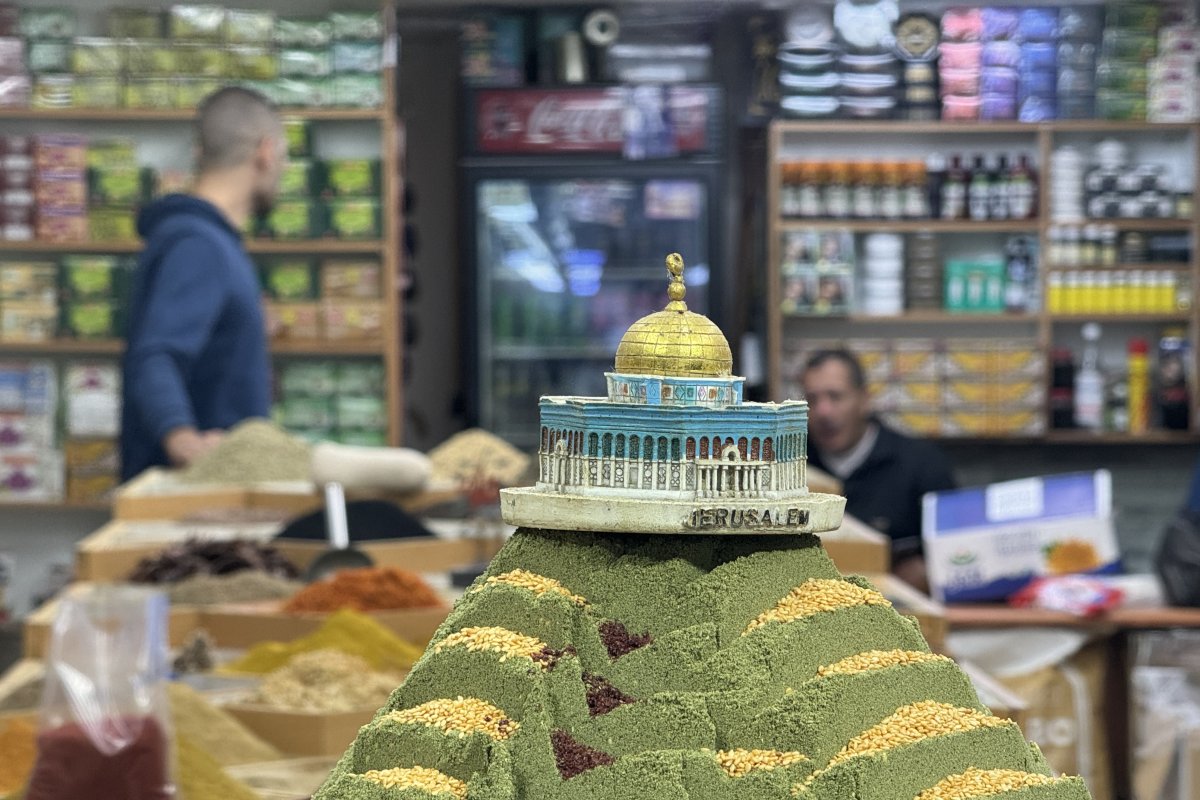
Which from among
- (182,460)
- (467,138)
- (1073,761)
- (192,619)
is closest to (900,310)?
(467,138)

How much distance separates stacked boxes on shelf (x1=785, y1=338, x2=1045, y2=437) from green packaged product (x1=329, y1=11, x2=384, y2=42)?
2.29 metres

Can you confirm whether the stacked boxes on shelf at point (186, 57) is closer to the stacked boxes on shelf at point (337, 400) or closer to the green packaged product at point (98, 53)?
the green packaged product at point (98, 53)

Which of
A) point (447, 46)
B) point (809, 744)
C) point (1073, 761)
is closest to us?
point (809, 744)

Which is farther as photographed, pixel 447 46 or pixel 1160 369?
pixel 447 46

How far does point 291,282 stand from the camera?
732 centimetres

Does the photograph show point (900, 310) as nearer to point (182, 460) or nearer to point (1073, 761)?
point (1073, 761)

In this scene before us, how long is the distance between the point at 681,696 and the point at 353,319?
250 inches

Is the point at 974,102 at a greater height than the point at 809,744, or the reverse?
the point at 974,102

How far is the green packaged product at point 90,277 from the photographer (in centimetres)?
724

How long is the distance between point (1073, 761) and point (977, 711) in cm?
362

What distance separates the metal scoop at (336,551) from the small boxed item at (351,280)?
141 inches

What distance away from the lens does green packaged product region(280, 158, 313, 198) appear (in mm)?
7277

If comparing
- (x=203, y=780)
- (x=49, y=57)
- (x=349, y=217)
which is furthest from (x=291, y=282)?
(x=203, y=780)

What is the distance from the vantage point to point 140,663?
63.1 inches
